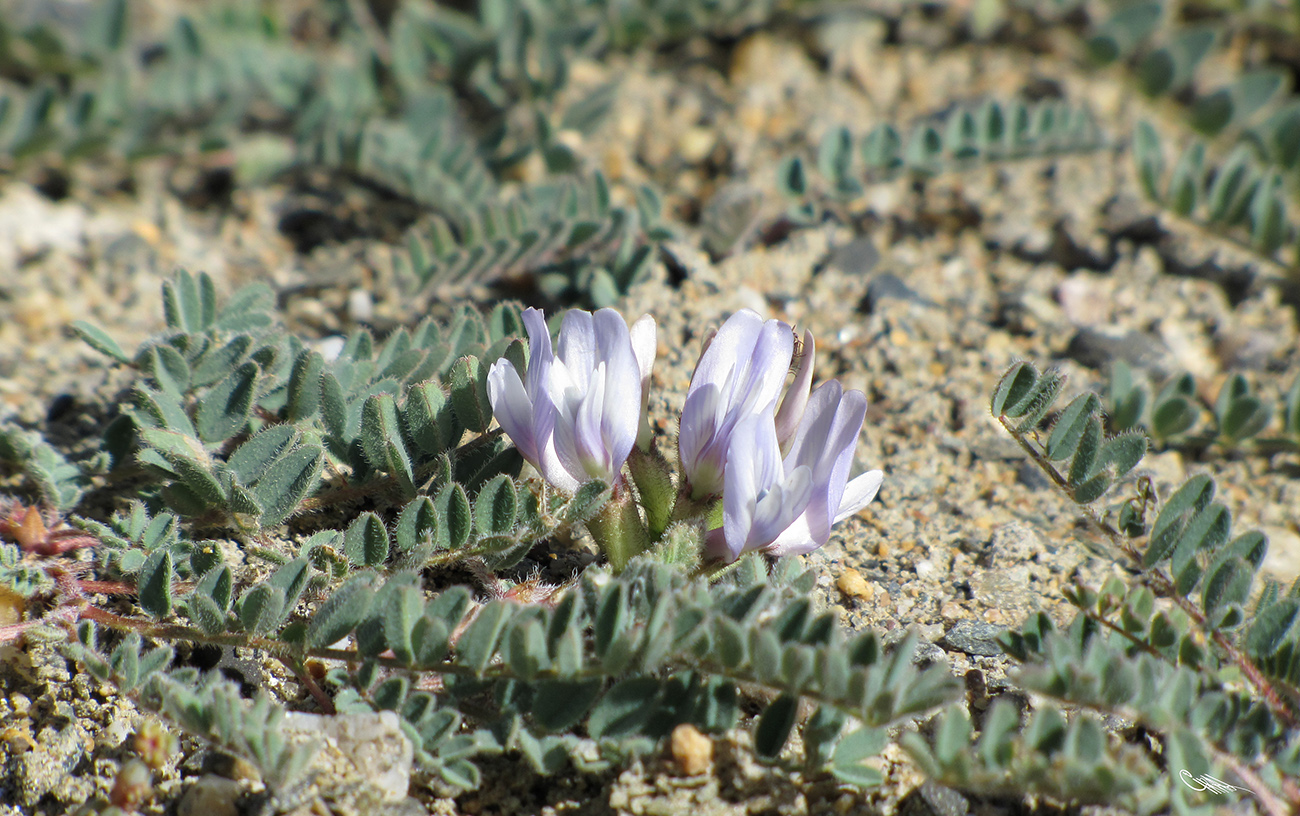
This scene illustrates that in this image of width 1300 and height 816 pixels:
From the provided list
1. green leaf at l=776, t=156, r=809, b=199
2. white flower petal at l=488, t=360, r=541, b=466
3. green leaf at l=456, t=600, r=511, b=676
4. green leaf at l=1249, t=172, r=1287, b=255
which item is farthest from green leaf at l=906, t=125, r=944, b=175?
green leaf at l=456, t=600, r=511, b=676

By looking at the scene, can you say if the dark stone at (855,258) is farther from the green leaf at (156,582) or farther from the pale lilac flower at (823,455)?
the green leaf at (156,582)

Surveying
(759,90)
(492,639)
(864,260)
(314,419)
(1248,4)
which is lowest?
(492,639)

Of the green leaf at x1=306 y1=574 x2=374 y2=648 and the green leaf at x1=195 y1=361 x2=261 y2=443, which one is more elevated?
the green leaf at x1=195 y1=361 x2=261 y2=443

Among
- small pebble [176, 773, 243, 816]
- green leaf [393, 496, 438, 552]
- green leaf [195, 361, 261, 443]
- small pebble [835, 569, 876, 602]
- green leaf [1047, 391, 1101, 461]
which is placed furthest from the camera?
small pebble [835, 569, 876, 602]

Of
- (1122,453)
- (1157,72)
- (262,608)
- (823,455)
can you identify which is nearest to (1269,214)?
(1157,72)

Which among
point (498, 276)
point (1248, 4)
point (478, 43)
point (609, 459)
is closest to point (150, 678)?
point (609, 459)

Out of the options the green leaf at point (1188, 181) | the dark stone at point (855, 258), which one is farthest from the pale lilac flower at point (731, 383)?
the green leaf at point (1188, 181)

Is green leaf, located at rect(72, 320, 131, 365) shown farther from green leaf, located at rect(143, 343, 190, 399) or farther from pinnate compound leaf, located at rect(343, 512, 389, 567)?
pinnate compound leaf, located at rect(343, 512, 389, 567)

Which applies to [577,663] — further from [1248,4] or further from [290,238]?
[1248,4]
